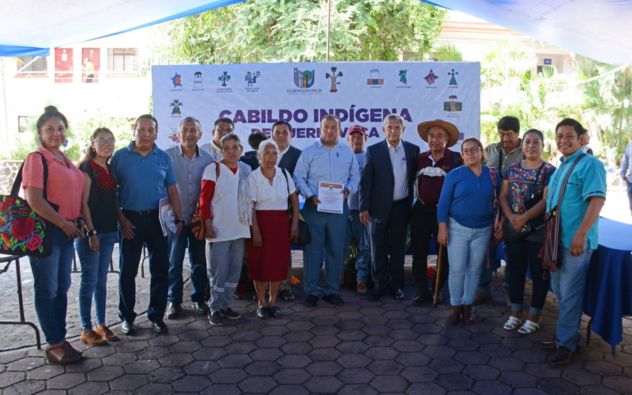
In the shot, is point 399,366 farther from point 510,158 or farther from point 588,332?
point 510,158

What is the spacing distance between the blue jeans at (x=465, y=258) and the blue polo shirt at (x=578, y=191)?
0.73 meters

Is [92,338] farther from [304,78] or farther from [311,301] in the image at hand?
[304,78]

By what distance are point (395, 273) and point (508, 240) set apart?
4.27ft

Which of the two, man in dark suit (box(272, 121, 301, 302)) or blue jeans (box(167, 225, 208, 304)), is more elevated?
man in dark suit (box(272, 121, 301, 302))

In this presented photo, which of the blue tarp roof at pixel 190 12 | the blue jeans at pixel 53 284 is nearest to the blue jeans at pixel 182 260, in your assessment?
the blue jeans at pixel 53 284

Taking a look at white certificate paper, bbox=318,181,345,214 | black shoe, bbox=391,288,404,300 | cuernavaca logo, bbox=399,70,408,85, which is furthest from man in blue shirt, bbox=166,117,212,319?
cuernavaca logo, bbox=399,70,408,85

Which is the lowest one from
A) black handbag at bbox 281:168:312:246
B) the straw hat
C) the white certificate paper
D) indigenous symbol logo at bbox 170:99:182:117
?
black handbag at bbox 281:168:312:246

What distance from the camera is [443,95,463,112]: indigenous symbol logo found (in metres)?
6.73

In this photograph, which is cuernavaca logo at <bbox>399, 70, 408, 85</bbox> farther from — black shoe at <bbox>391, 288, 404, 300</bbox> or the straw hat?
black shoe at <bbox>391, 288, 404, 300</bbox>

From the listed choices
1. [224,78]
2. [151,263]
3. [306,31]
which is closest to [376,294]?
[151,263]

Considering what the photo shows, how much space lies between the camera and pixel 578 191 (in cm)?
372

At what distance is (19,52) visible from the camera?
678 centimetres

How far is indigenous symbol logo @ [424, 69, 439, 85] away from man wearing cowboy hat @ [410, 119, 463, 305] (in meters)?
1.69

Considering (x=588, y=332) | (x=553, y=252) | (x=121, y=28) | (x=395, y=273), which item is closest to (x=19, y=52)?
(x=121, y=28)
